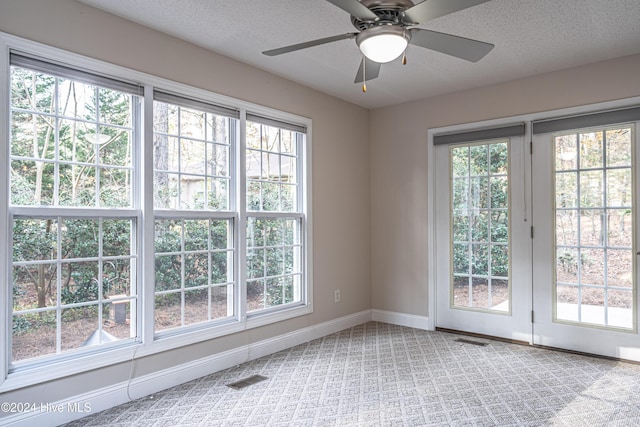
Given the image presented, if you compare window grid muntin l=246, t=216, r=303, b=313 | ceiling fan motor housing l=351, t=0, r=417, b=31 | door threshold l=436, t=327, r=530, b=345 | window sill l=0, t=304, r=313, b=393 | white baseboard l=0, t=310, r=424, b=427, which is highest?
ceiling fan motor housing l=351, t=0, r=417, b=31

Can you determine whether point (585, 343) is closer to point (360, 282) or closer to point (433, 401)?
point (433, 401)

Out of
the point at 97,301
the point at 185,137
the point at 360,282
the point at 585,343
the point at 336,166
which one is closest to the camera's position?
the point at 97,301

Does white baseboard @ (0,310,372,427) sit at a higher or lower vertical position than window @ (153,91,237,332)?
lower

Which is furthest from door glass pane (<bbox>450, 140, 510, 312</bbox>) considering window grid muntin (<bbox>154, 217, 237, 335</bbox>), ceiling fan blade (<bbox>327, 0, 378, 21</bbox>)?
ceiling fan blade (<bbox>327, 0, 378, 21</bbox>)

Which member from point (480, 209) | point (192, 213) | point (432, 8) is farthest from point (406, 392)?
point (432, 8)

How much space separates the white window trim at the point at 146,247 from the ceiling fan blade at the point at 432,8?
1931 millimetres

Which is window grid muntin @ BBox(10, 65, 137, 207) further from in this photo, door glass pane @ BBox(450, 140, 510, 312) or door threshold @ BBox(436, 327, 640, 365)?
door threshold @ BBox(436, 327, 640, 365)

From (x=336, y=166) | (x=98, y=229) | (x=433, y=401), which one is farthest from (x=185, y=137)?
(x=433, y=401)

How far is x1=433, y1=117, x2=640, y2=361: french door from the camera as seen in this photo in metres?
3.68

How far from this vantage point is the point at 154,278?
122 inches

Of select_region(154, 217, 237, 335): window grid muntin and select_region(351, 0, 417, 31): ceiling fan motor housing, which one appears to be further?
select_region(154, 217, 237, 335): window grid muntin

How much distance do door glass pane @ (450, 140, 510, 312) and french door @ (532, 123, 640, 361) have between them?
30 centimetres

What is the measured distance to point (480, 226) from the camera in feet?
14.5

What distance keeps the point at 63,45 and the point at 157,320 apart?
1.94 metres
